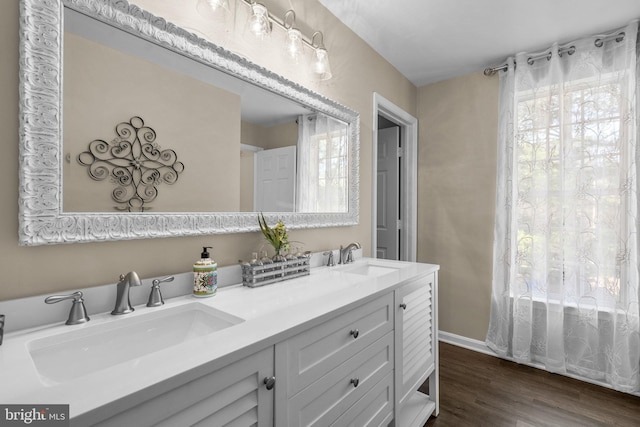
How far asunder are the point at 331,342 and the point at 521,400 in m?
1.79

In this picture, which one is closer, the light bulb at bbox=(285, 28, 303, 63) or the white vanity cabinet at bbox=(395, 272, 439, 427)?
the white vanity cabinet at bbox=(395, 272, 439, 427)

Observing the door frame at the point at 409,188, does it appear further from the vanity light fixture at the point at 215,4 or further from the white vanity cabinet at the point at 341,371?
the vanity light fixture at the point at 215,4

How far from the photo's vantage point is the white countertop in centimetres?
54

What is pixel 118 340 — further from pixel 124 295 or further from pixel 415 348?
pixel 415 348

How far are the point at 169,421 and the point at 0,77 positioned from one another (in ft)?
3.20

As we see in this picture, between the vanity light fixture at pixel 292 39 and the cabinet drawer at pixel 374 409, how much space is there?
66.3 inches

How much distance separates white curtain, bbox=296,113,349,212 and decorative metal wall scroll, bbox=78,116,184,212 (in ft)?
2.53

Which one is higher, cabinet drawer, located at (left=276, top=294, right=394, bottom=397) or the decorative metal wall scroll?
the decorative metal wall scroll

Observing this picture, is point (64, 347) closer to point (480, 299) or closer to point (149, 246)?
point (149, 246)

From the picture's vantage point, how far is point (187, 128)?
1214 mm

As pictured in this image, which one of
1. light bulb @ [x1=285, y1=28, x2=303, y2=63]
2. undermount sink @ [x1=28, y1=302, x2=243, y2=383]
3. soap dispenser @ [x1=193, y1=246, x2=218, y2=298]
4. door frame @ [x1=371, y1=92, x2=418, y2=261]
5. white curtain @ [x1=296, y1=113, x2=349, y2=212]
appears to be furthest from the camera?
door frame @ [x1=371, y1=92, x2=418, y2=261]

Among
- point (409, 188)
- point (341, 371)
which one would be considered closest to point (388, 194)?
point (409, 188)

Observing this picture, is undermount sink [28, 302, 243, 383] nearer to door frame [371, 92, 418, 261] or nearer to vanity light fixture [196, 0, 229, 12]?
vanity light fixture [196, 0, 229, 12]

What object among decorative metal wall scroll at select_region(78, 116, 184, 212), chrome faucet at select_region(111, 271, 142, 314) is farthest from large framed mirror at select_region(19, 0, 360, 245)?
chrome faucet at select_region(111, 271, 142, 314)
